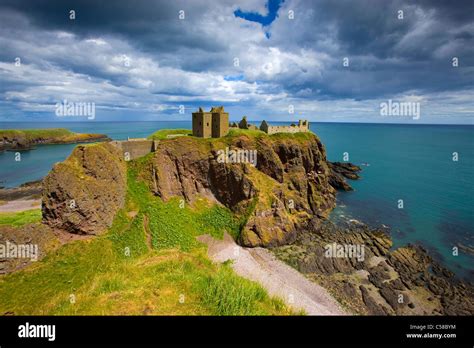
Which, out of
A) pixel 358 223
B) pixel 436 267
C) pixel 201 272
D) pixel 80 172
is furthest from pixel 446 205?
pixel 80 172

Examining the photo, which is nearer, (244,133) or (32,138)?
(244,133)

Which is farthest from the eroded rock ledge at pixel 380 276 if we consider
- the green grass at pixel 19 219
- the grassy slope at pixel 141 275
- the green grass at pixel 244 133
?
the green grass at pixel 19 219

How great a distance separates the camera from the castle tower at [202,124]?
52062 millimetres

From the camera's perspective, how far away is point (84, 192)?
106ft

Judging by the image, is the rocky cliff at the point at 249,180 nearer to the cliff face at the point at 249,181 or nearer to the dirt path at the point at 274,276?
the cliff face at the point at 249,181

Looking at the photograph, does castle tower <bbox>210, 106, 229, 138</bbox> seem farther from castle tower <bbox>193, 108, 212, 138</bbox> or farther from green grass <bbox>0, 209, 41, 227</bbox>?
green grass <bbox>0, 209, 41, 227</bbox>

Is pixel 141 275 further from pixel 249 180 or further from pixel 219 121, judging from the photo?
pixel 219 121

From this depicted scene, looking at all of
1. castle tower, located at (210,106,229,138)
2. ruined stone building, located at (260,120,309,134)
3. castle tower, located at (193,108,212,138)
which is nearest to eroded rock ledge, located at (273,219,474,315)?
ruined stone building, located at (260,120,309,134)

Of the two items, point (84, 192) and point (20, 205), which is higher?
point (84, 192)

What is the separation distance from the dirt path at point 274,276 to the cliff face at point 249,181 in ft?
9.61

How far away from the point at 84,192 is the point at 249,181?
28.5 m

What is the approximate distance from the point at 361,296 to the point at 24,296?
40.8m

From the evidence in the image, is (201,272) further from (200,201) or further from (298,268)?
(200,201)

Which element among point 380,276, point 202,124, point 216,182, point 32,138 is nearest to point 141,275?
point 216,182
